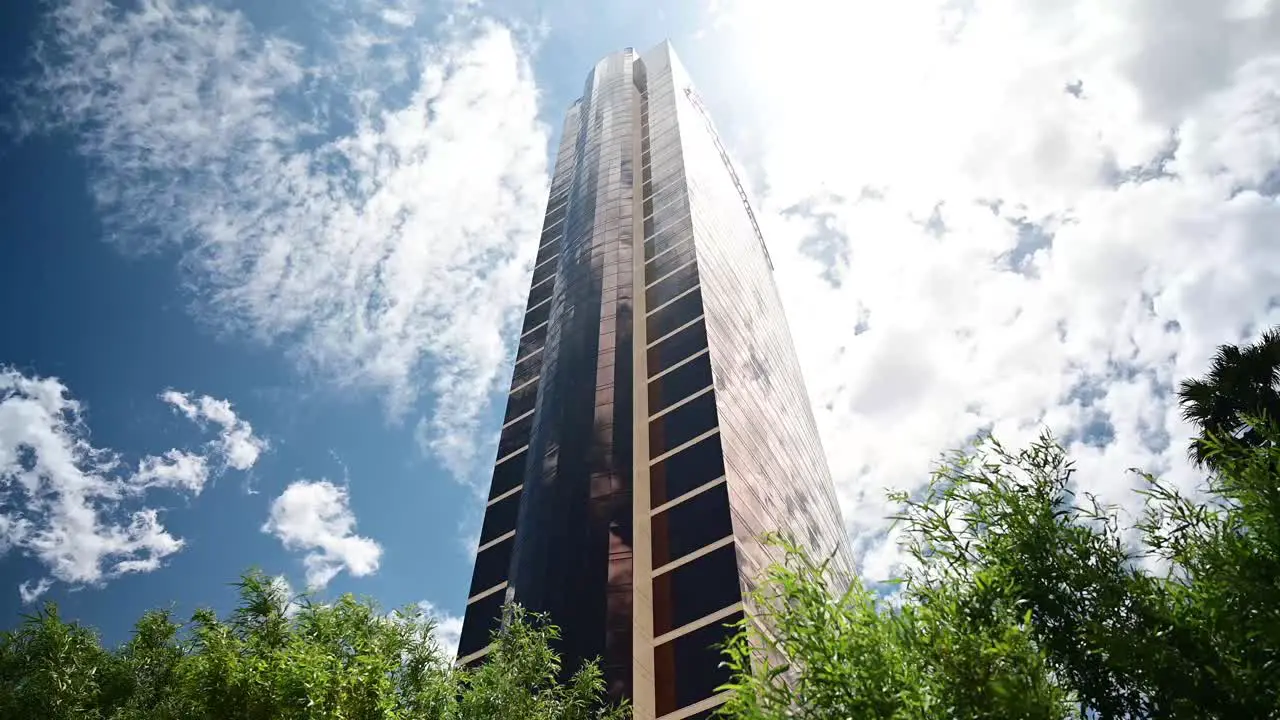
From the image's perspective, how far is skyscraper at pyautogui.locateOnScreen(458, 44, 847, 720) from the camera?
2598cm

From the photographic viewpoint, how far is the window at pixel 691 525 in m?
28.0

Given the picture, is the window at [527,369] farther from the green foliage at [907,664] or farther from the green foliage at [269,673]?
the green foliage at [907,664]

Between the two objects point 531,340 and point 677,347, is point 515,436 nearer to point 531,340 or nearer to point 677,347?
point 531,340

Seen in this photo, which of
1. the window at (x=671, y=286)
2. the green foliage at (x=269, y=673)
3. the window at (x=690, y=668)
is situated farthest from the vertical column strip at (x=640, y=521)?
the green foliage at (x=269, y=673)

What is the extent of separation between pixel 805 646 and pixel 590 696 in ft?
48.8

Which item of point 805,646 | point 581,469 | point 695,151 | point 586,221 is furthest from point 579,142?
point 805,646

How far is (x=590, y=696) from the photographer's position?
21781 mm

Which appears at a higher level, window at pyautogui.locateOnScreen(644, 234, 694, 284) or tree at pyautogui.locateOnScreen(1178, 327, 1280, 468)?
window at pyautogui.locateOnScreen(644, 234, 694, 284)

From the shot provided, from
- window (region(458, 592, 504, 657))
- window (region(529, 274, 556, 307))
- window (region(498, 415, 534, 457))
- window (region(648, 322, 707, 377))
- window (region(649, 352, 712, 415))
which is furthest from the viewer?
window (region(529, 274, 556, 307))

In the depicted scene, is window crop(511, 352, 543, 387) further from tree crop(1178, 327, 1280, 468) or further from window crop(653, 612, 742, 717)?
tree crop(1178, 327, 1280, 468)

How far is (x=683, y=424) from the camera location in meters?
33.7

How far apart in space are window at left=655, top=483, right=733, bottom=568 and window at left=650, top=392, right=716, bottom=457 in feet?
12.3

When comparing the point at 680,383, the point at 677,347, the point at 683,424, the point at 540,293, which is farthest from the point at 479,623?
the point at 540,293

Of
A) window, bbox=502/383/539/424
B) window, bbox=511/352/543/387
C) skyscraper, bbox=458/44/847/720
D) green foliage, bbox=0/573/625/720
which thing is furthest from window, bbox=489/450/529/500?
green foliage, bbox=0/573/625/720
